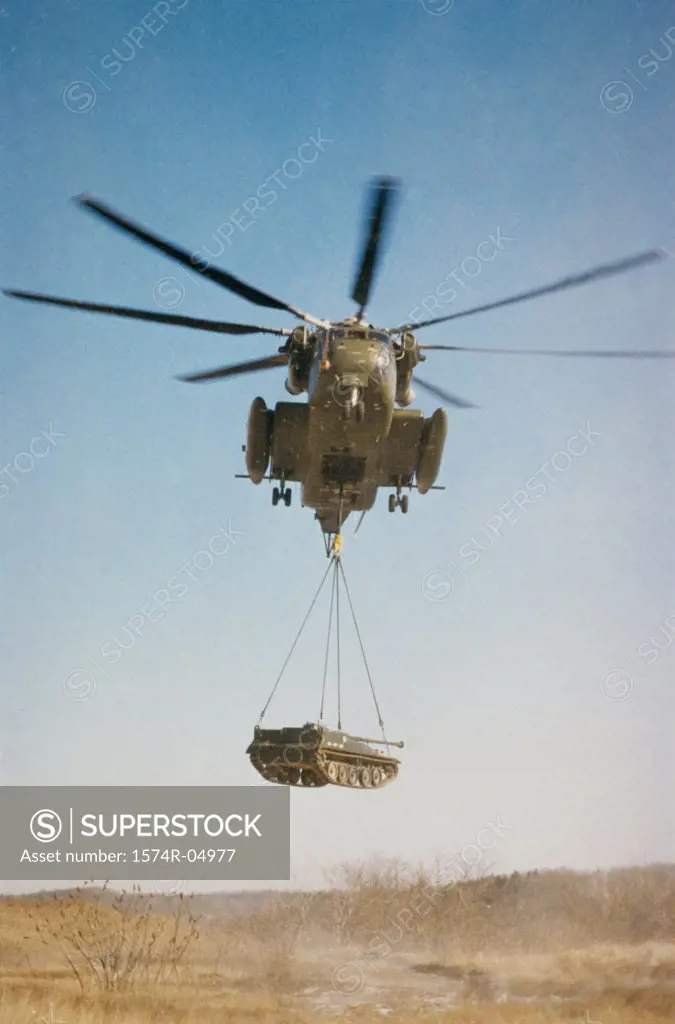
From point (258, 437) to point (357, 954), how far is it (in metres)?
8.72

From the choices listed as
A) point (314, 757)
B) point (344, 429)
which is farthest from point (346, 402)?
point (314, 757)

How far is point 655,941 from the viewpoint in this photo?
50.7 feet

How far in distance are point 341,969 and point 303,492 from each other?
23.9ft

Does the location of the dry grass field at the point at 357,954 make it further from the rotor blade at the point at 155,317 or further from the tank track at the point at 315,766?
the rotor blade at the point at 155,317

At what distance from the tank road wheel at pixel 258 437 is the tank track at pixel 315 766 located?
340 cm

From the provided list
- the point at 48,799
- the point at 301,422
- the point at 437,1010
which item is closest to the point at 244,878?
the point at 48,799

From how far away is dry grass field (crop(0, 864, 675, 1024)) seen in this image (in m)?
→ 12.1

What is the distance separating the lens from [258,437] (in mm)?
11516

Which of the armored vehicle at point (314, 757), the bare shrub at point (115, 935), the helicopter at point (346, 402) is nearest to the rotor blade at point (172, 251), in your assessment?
the helicopter at point (346, 402)

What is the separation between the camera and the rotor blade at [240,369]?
450 inches

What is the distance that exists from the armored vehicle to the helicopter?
268cm

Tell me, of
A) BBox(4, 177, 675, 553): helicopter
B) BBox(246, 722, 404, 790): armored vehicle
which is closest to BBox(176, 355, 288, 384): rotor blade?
BBox(4, 177, 675, 553): helicopter

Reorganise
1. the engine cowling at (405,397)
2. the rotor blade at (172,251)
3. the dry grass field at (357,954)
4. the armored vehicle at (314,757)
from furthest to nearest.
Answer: the dry grass field at (357,954)
the engine cowling at (405,397)
the armored vehicle at (314,757)
the rotor blade at (172,251)

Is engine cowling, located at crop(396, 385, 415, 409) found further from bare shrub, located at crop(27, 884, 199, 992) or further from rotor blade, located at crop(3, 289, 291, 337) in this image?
bare shrub, located at crop(27, 884, 199, 992)
